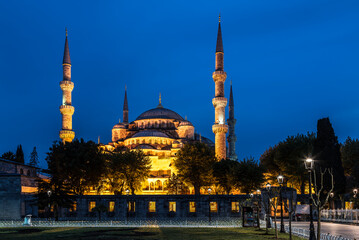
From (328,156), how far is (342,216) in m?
8.02

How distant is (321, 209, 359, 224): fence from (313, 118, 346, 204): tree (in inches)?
125

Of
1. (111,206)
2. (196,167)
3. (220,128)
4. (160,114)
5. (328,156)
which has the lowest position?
(111,206)

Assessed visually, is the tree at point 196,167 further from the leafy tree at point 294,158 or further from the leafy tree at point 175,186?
the leafy tree at point 294,158

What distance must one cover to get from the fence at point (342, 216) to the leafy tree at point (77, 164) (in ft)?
97.5

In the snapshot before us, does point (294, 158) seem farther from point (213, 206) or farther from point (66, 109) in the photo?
point (66, 109)

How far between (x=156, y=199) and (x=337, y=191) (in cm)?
2083

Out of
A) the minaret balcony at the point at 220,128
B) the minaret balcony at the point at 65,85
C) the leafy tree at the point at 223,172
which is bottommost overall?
the leafy tree at the point at 223,172

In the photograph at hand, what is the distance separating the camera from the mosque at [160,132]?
7581 cm

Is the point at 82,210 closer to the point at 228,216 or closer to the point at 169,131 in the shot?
the point at 228,216

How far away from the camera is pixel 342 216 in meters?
40.7

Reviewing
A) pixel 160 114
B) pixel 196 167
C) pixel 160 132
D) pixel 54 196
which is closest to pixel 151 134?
pixel 160 132

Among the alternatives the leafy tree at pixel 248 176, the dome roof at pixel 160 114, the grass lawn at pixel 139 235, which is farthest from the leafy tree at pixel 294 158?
the dome roof at pixel 160 114

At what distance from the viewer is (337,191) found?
152ft

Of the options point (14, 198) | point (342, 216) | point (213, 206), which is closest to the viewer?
point (342, 216)
